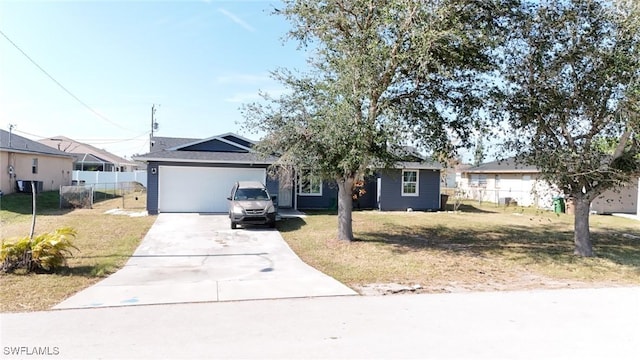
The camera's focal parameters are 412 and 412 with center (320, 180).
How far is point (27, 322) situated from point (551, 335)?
6.69 metres

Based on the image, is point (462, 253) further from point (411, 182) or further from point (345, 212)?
point (411, 182)

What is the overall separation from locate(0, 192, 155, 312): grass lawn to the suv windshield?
339 centimetres

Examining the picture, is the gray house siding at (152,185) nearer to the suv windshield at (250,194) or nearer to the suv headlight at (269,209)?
the suv windshield at (250,194)

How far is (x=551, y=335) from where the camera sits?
513 centimetres

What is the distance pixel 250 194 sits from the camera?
52.1 feet

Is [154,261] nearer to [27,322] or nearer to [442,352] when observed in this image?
[27,322]

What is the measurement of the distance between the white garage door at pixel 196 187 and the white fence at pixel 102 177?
18.8m

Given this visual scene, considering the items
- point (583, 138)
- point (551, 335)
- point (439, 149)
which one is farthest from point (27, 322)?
point (583, 138)

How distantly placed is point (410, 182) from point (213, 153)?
1043cm

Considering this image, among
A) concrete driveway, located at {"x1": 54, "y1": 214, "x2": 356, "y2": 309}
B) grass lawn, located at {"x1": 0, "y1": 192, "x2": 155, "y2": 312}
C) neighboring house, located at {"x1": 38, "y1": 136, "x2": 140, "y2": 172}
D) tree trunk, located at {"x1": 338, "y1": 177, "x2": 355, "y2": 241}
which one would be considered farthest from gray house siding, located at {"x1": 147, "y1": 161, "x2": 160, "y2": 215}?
neighboring house, located at {"x1": 38, "y1": 136, "x2": 140, "y2": 172}

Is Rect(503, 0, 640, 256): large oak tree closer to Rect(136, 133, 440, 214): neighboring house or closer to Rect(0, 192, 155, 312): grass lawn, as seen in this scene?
Rect(136, 133, 440, 214): neighboring house

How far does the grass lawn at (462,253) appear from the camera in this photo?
858 cm

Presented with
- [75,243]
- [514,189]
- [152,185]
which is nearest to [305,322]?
[75,243]

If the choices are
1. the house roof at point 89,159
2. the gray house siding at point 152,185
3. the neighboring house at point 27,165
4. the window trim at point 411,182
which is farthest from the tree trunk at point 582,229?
the house roof at point 89,159
